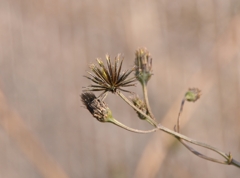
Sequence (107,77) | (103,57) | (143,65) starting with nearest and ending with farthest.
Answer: (107,77) < (143,65) < (103,57)

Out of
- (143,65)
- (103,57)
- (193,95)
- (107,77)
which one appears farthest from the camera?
(103,57)

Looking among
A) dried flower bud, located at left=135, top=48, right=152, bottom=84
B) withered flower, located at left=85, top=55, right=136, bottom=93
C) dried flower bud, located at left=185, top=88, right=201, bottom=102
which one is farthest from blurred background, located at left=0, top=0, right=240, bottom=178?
withered flower, located at left=85, top=55, right=136, bottom=93

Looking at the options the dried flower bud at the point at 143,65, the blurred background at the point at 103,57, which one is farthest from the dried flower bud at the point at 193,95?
the blurred background at the point at 103,57

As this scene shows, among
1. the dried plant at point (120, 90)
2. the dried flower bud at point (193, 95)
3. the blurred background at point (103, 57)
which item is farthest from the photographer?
the blurred background at point (103, 57)

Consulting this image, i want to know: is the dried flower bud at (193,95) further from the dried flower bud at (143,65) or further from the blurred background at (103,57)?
the blurred background at (103,57)

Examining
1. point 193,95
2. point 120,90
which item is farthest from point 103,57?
point 120,90

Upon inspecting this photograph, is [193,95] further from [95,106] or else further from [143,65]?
[95,106]

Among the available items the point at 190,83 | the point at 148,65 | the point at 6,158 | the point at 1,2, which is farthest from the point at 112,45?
the point at 148,65
